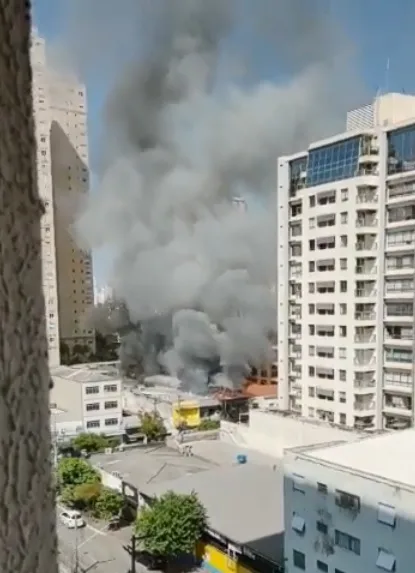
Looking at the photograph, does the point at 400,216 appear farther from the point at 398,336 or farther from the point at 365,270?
the point at 398,336

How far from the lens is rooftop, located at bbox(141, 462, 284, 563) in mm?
2697

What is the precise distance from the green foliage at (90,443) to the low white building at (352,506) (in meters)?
2.59

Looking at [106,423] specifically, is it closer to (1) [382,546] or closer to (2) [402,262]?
(2) [402,262]

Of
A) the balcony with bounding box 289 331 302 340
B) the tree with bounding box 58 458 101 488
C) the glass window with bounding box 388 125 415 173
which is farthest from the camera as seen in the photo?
the balcony with bounding box 289 331 302 340

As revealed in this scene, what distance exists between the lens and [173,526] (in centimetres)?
284

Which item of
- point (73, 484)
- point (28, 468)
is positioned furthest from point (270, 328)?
point (28, 468)

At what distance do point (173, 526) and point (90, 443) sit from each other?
6.11 ft

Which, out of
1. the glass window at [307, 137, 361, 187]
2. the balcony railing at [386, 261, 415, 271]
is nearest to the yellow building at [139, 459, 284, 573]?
the balcony railing at [386, 261, 415, 271]

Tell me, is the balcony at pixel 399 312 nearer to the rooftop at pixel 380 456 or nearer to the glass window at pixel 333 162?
the glass window at pixel 333 162

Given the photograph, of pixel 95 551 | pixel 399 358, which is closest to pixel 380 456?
pixel 95 551

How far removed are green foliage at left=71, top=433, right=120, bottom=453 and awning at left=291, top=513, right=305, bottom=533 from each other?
2.67 meters

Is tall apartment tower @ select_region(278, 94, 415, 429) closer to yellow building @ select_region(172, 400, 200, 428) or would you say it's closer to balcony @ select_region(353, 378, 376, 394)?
balcony @ select_region(353, 378, 376, 394)

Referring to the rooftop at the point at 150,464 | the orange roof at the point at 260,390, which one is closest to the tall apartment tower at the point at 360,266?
the rooftop at the point at 150,464

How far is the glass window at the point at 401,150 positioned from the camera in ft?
12.6
